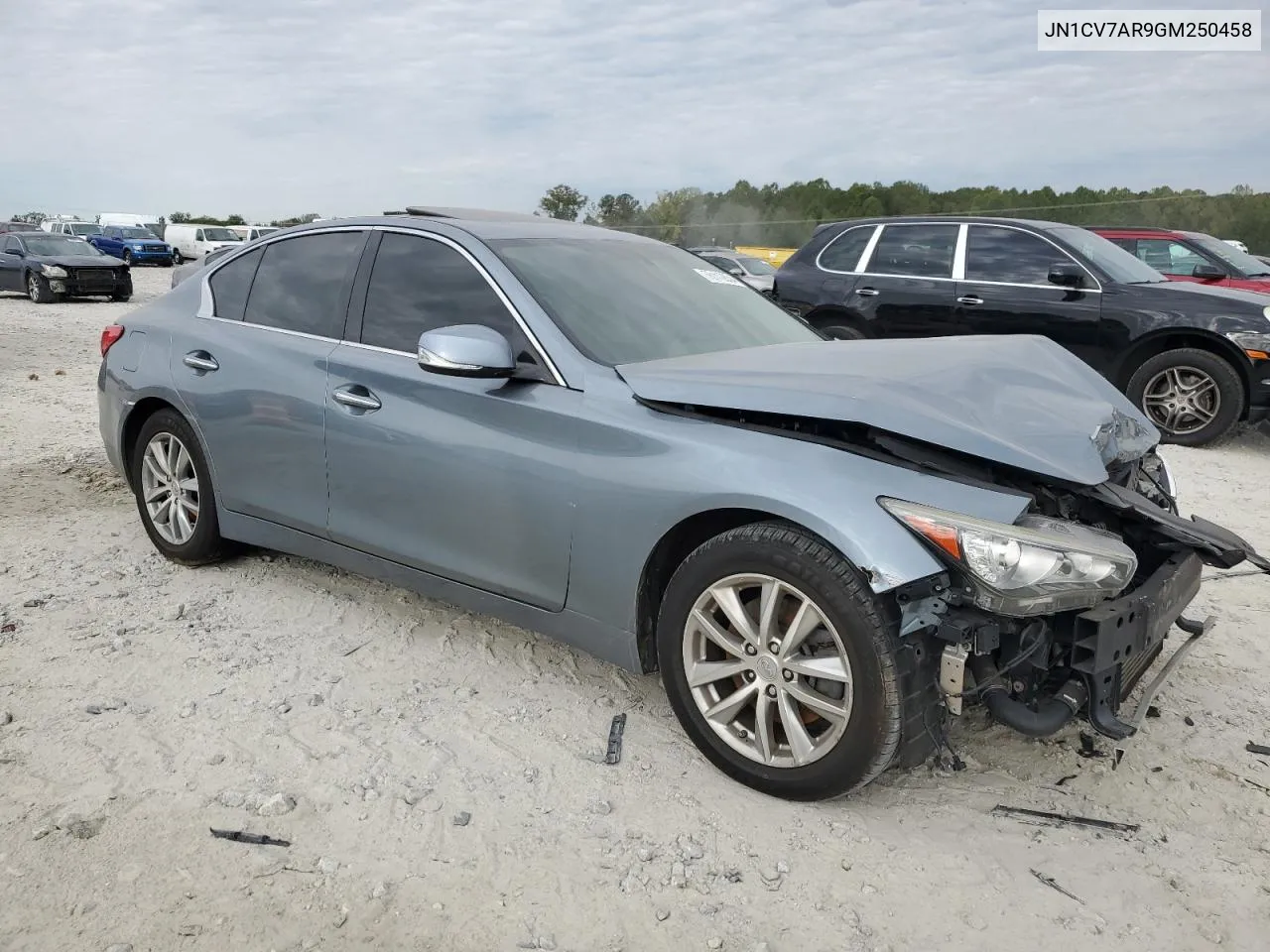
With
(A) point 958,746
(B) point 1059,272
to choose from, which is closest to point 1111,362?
(B) point 1059,272

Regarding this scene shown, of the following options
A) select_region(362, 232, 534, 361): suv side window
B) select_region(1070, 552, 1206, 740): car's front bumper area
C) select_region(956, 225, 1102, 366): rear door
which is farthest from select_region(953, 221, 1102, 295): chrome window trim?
select_region(362, 232, 534, 361): suv side window

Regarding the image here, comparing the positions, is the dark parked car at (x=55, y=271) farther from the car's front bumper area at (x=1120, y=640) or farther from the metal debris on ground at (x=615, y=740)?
the car's front bumper area at (x=1120, y=640)

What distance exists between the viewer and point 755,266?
21.3m

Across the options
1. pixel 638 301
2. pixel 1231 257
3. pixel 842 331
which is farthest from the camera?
pixel 1231 257

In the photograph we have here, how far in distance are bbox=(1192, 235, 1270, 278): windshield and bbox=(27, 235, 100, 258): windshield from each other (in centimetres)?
2021

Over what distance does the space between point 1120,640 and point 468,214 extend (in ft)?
9.55

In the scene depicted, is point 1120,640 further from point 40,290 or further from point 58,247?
point 58,247

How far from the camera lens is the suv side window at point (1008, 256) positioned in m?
8.29

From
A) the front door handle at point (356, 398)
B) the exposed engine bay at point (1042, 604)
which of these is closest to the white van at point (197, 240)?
the front door handle at point (356, 398)

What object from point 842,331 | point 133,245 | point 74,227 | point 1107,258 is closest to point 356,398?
point 842,331

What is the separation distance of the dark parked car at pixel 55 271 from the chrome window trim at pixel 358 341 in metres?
18.3

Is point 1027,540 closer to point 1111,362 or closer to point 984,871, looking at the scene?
point 984,871

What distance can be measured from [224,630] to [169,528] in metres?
0.89

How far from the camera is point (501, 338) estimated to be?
3287mm
